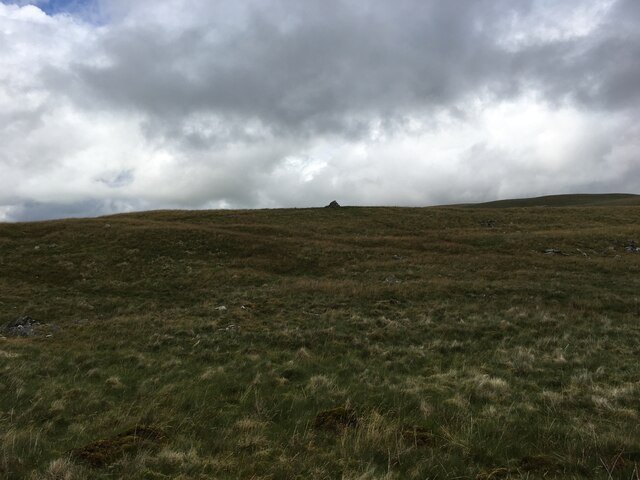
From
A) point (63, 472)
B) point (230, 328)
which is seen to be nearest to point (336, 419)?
point (63, 472)

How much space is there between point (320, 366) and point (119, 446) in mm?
6247

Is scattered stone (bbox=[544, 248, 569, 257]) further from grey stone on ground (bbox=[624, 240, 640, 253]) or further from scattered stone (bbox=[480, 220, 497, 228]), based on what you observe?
scattered stone (bbox=[480, 220, 497, 228])

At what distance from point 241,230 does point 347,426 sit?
4075 centimetres

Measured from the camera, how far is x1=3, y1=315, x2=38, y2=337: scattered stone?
17.0 m

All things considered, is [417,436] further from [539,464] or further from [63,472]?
[63,472]

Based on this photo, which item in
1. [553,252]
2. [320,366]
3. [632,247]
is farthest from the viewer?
[632,247]

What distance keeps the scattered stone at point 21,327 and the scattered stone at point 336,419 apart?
1520 centimetres

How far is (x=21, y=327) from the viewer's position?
1755 centimetres

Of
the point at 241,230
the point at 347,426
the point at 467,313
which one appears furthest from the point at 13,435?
the point at 241,230

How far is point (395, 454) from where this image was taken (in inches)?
231

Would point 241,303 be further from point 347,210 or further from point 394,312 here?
point 347,210

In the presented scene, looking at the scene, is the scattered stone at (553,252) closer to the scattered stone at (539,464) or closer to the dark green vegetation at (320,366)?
the dark green vegetation at (320,366)

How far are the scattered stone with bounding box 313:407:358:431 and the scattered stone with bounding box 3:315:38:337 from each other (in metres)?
15.2

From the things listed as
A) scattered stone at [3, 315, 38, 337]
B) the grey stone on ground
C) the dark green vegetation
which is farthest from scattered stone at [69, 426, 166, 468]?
the grey stone on ground
